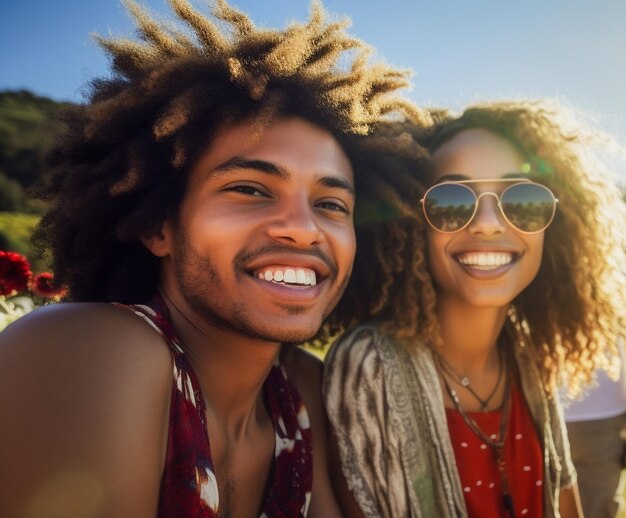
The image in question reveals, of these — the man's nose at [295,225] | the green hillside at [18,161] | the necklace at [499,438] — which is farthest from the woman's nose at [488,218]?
the green hillside at [18,161]

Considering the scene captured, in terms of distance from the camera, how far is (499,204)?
2621 mm

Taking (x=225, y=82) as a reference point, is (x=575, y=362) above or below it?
below

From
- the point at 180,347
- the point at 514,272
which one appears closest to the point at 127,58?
the point at 180,347

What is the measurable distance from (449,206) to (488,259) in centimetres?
32

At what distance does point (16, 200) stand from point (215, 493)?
13.6 m

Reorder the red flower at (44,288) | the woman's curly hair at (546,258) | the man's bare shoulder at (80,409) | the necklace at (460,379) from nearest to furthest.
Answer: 1. the man's bare shoulder at (80,409)
2. the woman's curly hair at (546,258)
3. the necklace at (460,379)
4. the red flower at (44,288)

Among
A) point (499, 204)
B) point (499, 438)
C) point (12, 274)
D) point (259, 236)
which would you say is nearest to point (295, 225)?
point (259, 236)

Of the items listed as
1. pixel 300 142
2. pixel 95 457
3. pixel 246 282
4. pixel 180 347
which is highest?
pixel 300 142

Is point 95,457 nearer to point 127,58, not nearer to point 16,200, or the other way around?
point 127,58

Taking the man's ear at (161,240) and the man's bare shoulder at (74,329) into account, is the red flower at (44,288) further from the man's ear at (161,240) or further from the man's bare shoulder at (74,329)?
the man's bare shoulder at (74,329)

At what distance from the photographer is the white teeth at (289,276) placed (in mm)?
2084

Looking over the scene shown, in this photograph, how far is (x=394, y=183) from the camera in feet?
9.09

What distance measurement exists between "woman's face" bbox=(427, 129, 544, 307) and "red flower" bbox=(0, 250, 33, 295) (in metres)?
2.30

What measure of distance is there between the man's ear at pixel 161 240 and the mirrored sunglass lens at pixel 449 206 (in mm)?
1238
